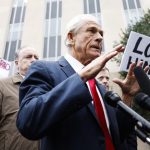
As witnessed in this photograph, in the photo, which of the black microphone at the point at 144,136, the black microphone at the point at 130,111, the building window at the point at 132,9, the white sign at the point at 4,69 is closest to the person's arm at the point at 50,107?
the black microphone at the point at 130,111

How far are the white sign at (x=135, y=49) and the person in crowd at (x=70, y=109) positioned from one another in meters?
0.10

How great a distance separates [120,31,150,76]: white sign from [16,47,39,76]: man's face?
5.83 feet

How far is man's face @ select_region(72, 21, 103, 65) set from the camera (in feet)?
8.14

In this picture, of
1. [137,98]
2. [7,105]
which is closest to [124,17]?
[7,105]

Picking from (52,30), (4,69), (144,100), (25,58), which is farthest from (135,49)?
(52,30)

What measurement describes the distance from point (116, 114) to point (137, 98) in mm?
723

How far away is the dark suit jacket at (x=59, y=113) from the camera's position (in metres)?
1.80

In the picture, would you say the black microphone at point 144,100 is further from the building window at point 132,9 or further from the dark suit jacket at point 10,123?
the building window at point 132,9

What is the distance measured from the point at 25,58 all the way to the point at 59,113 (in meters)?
2.39

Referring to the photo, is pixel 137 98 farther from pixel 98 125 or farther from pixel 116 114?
pixel 116 114

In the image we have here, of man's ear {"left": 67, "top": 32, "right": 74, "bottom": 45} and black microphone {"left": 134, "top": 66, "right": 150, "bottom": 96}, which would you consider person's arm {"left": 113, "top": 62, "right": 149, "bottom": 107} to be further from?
man's ear {"left": 67, "top": 32, "right": 74, "bottom": 45}

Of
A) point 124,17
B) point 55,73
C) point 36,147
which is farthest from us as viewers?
point 124,17

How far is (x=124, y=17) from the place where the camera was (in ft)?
58.5

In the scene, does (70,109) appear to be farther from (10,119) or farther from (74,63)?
(10,119)
